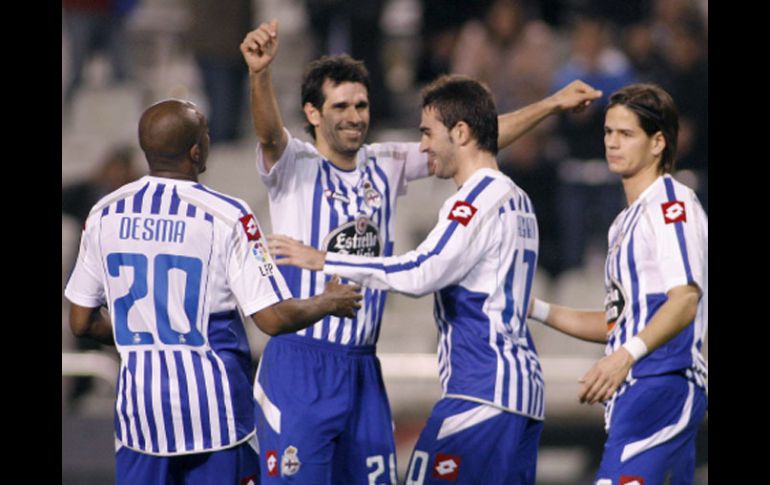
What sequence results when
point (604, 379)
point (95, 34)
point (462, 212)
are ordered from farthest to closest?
point (95, 34) < point (462, 212) < point (604, 379)

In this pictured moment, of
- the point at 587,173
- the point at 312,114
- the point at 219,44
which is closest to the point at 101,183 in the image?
the point at 219,44

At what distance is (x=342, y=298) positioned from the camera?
484 centimetres

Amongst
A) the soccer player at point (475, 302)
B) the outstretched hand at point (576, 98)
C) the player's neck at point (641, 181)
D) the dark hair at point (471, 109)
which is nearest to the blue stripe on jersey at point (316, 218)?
the soccer player at point (475, 302)

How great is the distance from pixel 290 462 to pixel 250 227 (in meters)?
1.29

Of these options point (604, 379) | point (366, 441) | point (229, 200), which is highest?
point (229, 200)

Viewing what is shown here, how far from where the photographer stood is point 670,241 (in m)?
4.96

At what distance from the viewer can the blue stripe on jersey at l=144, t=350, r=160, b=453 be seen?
4.72 metres

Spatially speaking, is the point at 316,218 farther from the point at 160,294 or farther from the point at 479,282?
the point at 160,294

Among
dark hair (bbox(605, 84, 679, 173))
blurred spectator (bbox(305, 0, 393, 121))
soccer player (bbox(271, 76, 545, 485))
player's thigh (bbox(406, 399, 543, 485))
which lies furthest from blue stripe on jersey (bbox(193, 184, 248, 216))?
blurred spectator (bbox(305, 0, 393, 121))

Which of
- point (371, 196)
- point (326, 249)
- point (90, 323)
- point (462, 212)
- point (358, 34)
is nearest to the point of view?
point (90, 323)

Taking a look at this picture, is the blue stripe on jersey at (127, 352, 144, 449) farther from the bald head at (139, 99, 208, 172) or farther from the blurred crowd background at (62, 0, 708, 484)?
the blurred crowd background at (62, 0, 708, 484)

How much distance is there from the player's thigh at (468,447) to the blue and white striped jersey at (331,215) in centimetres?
69

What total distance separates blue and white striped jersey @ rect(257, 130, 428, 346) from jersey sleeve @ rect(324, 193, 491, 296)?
0.54 metres

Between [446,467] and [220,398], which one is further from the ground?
[220,398]
